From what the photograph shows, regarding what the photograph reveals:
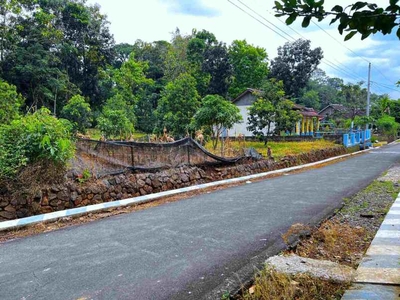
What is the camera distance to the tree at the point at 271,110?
862 inches

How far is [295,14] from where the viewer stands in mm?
1817

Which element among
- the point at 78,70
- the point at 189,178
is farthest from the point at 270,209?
the point at 78,70

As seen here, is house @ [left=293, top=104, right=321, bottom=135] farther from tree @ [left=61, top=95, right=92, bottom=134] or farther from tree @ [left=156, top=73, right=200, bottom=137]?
tree @ [left=61, top=95, right=92, bottom=134]

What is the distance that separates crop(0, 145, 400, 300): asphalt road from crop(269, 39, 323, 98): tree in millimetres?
32941

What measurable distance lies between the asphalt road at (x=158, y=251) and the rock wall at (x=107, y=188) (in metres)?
1.17

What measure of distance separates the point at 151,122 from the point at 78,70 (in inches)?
416

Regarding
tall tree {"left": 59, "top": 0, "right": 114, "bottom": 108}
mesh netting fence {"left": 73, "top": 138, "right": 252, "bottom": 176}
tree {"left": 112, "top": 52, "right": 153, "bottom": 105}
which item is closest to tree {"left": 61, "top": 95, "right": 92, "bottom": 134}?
tree {"left": 112, "top": 52, "right": 153, "bottom": 105}

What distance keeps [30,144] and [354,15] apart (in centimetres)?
645

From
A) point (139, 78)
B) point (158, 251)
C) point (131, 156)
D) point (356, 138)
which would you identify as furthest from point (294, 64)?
point (158, 251)

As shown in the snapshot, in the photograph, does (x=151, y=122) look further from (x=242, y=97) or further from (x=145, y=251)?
(x=145, y=251)

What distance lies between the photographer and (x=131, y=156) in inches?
347

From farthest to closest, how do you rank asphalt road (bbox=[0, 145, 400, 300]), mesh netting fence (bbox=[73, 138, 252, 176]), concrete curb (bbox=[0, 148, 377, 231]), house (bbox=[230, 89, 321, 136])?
house (bbox=[230, 89, 321, 136]) < mesh netting fence (bbox=[73, 138, 252, 176]) < concrete curb (bbox=[0, 148, 377, 231]) < asphalt road (bbox=[0, 145, 400, 300])

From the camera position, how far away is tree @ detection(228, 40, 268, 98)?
3844 centimetres

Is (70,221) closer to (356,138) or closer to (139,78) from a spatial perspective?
(356,138)
